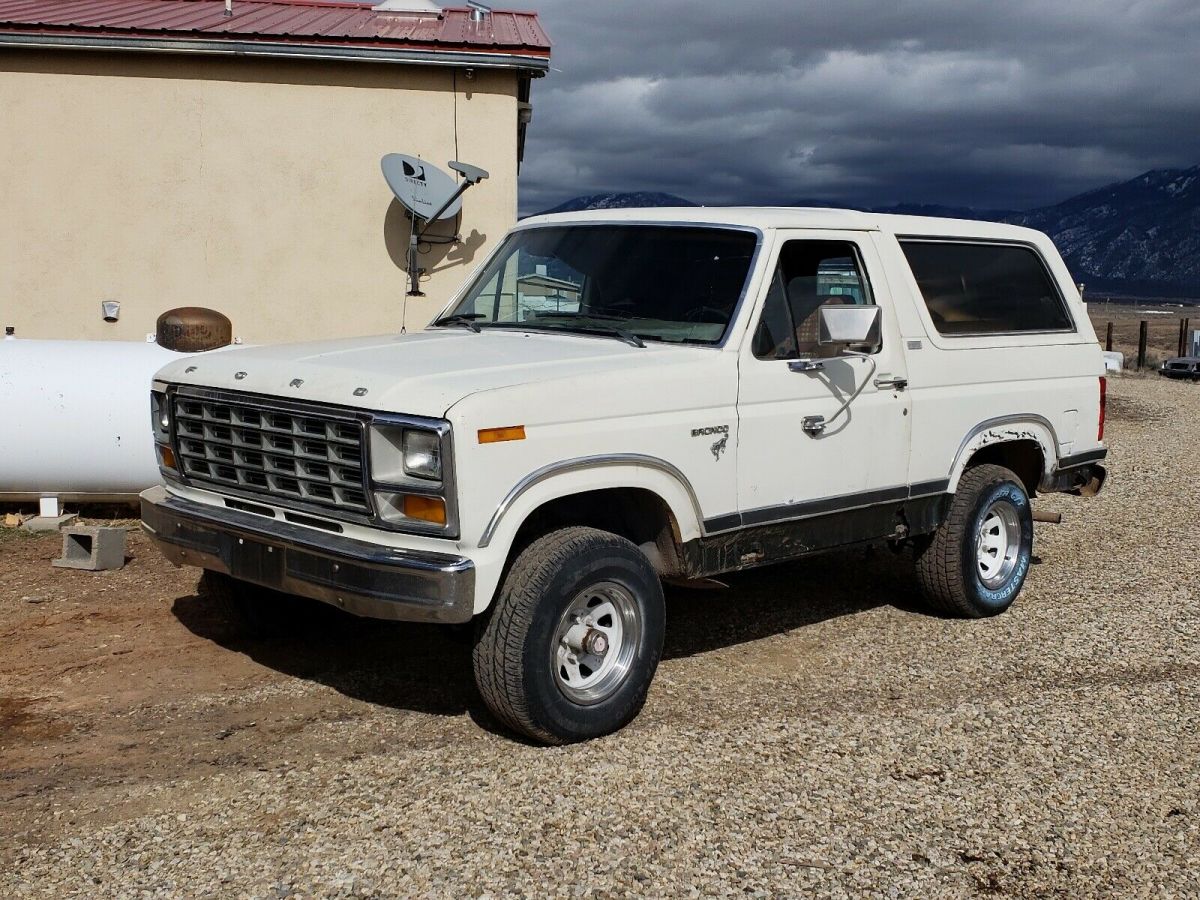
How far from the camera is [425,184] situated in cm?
1218

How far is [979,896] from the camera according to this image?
12.0 ft

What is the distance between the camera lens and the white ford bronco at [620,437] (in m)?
4.25

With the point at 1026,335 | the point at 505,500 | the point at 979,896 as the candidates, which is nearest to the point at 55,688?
the point at 505,500

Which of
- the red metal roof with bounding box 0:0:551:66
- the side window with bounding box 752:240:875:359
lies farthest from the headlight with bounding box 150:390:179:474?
the red metal roof with bounding box 0:0:551:66

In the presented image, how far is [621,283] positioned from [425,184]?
7149 mm

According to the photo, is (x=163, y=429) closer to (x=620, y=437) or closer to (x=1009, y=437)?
(x=620, y=437)

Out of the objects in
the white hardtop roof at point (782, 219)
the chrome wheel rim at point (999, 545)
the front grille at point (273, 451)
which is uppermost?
the white hardtop roof at point (782, 219)

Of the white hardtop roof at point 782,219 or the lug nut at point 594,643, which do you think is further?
the white hardtop roof at point 782,219

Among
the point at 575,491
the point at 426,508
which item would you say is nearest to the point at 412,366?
the point at 426,508

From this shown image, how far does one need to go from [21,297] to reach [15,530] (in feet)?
16.7

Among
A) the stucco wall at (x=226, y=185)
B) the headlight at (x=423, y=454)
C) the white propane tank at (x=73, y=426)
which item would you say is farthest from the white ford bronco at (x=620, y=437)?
the stucco wall at (x=226, y=185)

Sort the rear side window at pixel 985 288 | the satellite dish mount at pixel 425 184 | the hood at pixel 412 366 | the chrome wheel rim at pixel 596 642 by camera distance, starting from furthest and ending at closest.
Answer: the satellite dish mount at pixel 425 184, the rear side window at pixel 985 288, the chrome wheel rim at pixel 596 642, the hood at pixel 412 366

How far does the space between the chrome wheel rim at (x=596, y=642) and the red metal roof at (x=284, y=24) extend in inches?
342

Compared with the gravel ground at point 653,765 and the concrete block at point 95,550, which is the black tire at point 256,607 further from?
the concrete block at point 95,550
